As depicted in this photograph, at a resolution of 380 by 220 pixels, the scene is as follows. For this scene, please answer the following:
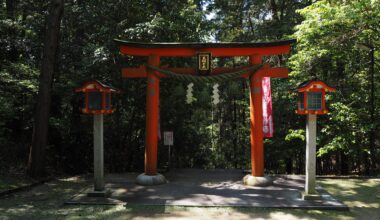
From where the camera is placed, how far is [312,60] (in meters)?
9.81

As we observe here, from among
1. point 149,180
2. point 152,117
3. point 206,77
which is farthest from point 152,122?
point 206,77

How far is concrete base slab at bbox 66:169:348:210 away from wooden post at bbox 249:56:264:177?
0.53 metres

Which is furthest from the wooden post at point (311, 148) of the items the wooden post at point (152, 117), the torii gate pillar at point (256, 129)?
the wooden post at point (152, 117)

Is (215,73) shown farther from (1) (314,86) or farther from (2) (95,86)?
(2) (95,86)

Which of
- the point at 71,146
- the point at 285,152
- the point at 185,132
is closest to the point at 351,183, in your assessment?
the point at 285,152

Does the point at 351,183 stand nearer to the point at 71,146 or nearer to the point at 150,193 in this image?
the point at 150,193

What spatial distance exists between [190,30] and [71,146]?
5929mm

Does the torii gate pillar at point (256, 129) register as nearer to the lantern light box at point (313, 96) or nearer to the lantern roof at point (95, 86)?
the lantern light box at point (313, 96)

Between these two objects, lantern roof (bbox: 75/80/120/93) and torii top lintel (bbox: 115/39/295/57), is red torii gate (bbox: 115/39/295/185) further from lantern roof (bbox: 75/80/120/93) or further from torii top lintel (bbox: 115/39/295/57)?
lantern roof (bbox: 75/80/120/93)

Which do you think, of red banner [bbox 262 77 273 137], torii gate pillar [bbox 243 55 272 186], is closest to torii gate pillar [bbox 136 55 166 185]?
A: torii gate pillar [bbox 243 55 272 186]

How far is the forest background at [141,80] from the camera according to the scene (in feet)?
29.0

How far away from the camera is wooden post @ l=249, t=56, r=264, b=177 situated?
7.92 meters

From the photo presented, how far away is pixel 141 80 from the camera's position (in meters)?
10.9

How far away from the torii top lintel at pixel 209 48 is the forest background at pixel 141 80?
1.42 m
